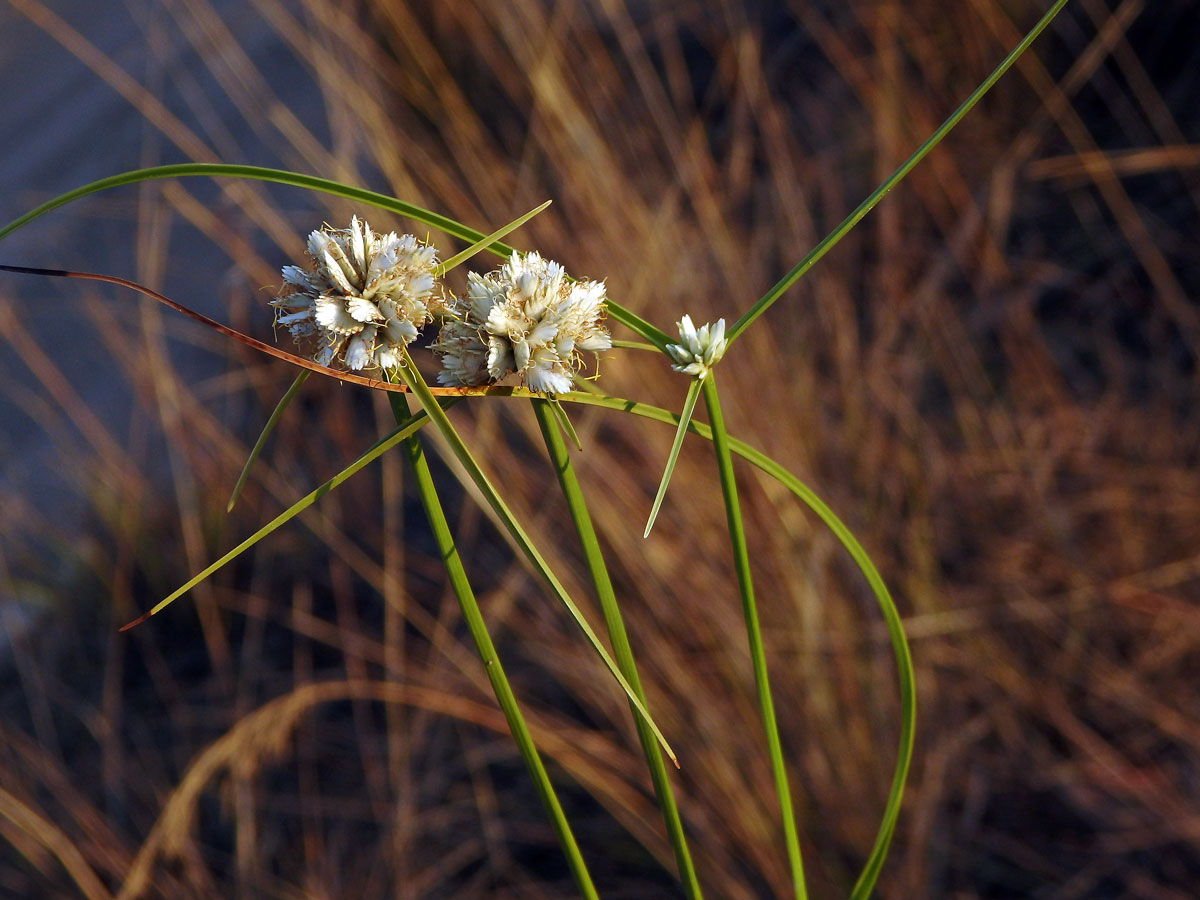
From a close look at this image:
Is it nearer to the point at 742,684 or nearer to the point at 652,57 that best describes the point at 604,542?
the point at 742,684

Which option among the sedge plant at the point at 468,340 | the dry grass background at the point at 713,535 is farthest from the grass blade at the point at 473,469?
the dry grass background at the point at 713,535

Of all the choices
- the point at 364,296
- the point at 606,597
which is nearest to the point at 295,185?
the point at 364,296

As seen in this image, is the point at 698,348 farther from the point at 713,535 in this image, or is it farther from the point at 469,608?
the point at 713,535

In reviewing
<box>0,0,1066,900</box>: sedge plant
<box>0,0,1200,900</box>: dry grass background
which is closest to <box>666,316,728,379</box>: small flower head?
<box>0,0,1066,900</box>: sedge plant

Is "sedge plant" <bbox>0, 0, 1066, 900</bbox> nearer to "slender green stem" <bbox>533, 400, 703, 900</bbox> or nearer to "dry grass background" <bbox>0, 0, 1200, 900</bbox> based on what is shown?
"slender green stem" <bbox>533, 400, 703, 900</bbox>

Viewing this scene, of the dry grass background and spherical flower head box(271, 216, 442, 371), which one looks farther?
the dry grass background

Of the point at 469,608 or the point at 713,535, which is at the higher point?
the point at 713,535

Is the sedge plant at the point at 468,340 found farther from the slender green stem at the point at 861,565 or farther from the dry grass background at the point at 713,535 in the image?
the dry grass background at the point at 713,535
